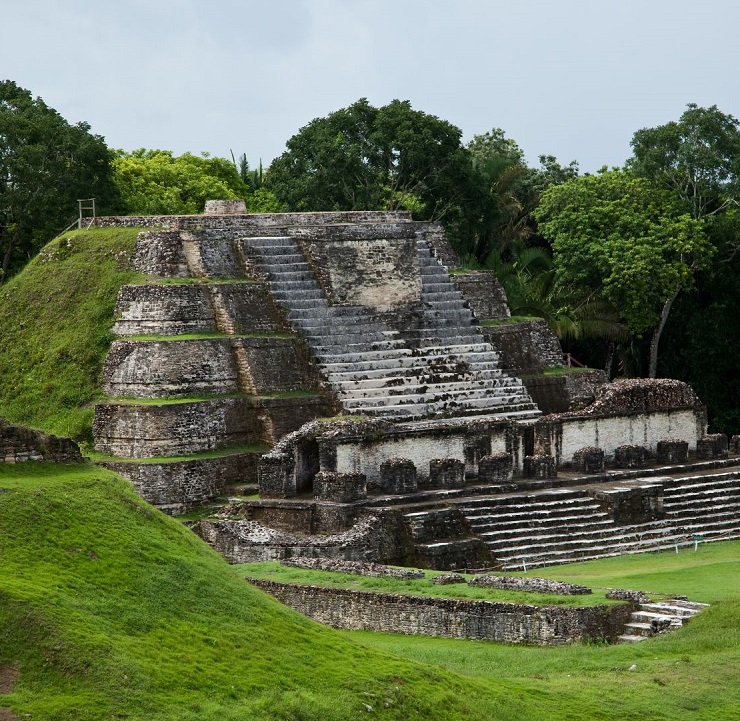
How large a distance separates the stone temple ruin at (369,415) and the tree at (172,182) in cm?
951

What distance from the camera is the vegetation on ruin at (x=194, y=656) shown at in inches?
519

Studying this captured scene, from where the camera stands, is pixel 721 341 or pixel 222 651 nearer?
pixel 222 651

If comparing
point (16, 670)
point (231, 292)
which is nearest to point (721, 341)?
point (231, 292)

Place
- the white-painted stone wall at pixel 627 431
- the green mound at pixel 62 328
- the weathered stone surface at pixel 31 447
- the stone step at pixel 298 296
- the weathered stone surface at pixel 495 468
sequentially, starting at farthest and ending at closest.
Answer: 1. the stone step at pixel 298 296
2. the white-painted stone wall at pixel 627 431
3. the green mound at pixel 62 328
4. the weathered stone surface at pixel 495 468
5. the weathered stone surface at pixel 31 447

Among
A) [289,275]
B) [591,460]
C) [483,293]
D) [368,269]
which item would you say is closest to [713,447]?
[591,460]

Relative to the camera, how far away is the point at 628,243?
127 feet

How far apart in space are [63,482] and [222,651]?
2.51 meters

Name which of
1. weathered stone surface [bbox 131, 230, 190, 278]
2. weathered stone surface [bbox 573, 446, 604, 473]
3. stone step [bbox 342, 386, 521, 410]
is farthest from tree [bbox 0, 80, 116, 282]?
weathered stone surface [bbox 573, 446, 604, 473]

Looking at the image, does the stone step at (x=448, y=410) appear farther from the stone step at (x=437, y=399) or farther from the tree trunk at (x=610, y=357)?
the tree trunk at (x=610, y=357)

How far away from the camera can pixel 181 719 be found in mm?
12938

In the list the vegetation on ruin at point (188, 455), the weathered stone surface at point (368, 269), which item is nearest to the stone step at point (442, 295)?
the weathered stone surface at point (368, 269)

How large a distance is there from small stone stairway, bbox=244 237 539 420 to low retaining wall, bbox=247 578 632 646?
804cm

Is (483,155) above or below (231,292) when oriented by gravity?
above

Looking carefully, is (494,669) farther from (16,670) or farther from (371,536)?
(371,536)
